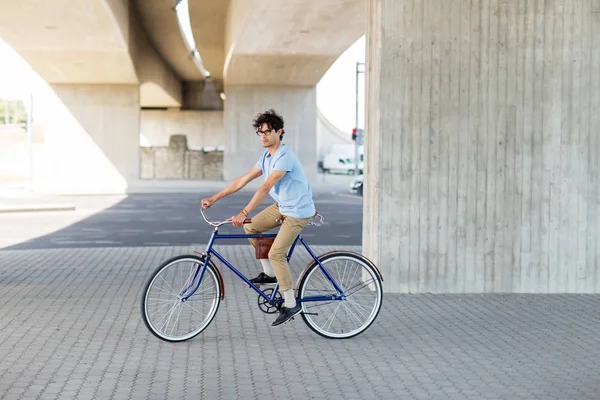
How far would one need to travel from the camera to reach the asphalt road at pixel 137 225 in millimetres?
17469

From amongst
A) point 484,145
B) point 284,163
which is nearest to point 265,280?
point 284,163

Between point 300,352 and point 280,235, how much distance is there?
884 mm

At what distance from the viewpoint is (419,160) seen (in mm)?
10727

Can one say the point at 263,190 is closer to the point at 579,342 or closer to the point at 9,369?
the point at 9,369

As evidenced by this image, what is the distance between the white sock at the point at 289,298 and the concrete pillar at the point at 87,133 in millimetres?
37194

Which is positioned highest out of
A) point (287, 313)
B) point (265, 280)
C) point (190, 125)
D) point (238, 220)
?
point (190, 125)

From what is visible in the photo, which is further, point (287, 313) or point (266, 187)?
point (287, 313)

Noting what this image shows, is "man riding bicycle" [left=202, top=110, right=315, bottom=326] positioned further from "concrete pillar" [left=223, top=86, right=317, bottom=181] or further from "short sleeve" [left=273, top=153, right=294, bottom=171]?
"concrete pillar" [left=223, top=86, right=317, bottom=181]

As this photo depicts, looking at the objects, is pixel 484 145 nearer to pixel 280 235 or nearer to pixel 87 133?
pixel 280 235

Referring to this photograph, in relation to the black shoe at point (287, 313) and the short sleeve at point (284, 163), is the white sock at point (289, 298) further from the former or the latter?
the short sleeve at point (284, 163)

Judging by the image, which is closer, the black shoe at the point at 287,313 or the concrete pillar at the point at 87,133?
the black shoe at the point at 287,313

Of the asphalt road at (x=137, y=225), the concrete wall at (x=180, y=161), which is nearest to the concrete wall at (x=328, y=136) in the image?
the concrete wall at (x=180, y=161)

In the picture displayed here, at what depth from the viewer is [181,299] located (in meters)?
7.68

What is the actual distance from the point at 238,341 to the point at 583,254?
→ 14.6 ft
